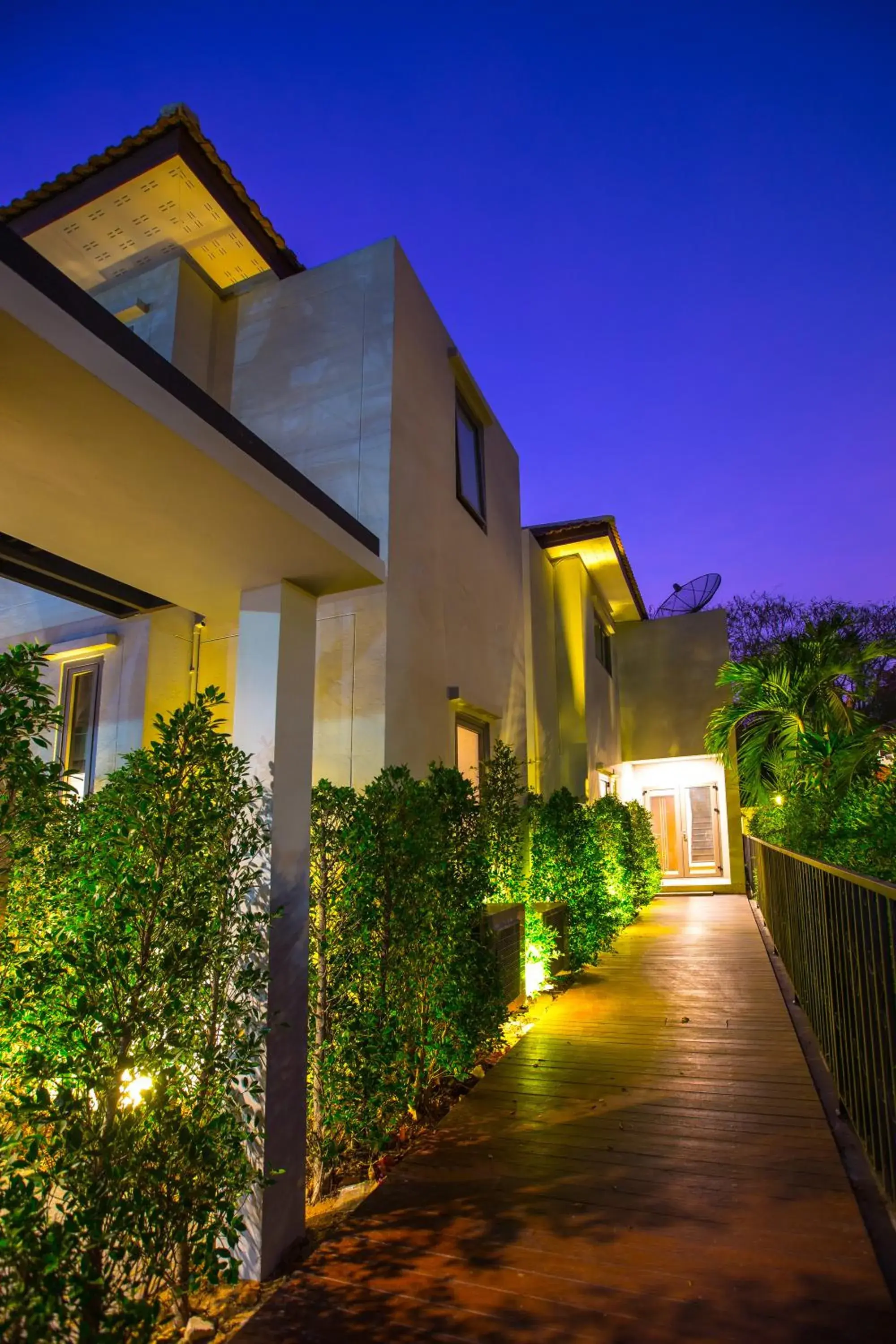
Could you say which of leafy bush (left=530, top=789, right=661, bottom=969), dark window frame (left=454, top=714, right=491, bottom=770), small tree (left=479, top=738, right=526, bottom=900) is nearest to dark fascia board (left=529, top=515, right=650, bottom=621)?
leafy bush (left=530, top=789, right=661, bottom=969)

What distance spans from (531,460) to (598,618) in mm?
117288

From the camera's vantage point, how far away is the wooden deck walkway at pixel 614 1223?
A: 251cm

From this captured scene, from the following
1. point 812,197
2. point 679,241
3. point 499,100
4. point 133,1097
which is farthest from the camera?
point 679,241

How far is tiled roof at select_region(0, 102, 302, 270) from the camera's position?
19.5 feet

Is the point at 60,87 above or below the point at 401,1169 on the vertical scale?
above

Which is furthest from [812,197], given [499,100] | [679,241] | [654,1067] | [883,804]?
[654,1067]

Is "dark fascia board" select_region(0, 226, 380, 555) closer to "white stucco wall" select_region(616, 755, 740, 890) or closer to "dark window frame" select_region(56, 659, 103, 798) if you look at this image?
"dark window frame" select_region(56, 659, 103, 798)

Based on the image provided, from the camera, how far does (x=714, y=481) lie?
109688 mm

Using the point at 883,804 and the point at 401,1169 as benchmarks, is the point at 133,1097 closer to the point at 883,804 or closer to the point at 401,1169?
the point at 401,1169

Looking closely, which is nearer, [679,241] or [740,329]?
→ [679,241]

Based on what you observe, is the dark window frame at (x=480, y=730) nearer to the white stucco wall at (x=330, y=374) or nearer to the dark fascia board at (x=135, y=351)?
the white stucco wall at (x=330, y=374)

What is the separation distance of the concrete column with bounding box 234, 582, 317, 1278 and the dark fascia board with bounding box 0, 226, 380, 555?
61 centimetres

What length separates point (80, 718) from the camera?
21.9 ft

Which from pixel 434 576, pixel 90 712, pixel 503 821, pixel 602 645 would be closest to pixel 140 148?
pixel 434 576
